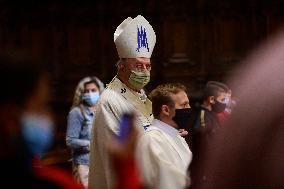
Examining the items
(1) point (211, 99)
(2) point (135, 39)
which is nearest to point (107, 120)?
(2) point (135, 39)

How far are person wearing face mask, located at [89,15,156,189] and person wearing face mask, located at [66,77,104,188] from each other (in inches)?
83.1

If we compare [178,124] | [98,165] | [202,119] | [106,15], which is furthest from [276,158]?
[106,15]

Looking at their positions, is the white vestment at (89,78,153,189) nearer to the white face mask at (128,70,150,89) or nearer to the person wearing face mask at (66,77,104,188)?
the white face mask at (128,70,150,89)

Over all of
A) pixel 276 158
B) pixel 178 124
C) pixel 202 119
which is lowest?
pixel 202 119

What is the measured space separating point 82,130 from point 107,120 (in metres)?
2.84

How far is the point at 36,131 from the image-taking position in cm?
223

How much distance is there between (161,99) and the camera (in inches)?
184

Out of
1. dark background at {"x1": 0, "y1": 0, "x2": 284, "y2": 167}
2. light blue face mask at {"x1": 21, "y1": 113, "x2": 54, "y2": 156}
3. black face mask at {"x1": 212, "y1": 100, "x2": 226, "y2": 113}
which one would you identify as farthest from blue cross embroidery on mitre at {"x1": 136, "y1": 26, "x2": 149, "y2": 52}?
dark background at {"x1": 0, "y1": 0, "x2": 284, "y2": 167}

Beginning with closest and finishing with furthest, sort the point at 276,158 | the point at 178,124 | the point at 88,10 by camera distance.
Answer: the point at 276,158, the point at 178,124, the point at 88,10

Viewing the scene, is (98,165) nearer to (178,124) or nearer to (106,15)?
(178,124)

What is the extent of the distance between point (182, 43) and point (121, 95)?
6.37 metres

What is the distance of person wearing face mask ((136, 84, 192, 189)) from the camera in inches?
156

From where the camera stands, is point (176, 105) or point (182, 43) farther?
point (182, 43)

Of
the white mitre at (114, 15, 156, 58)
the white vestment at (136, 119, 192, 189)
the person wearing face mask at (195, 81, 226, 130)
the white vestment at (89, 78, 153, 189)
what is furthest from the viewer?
the person wearing face mask at (195, 81, 226, 130)
